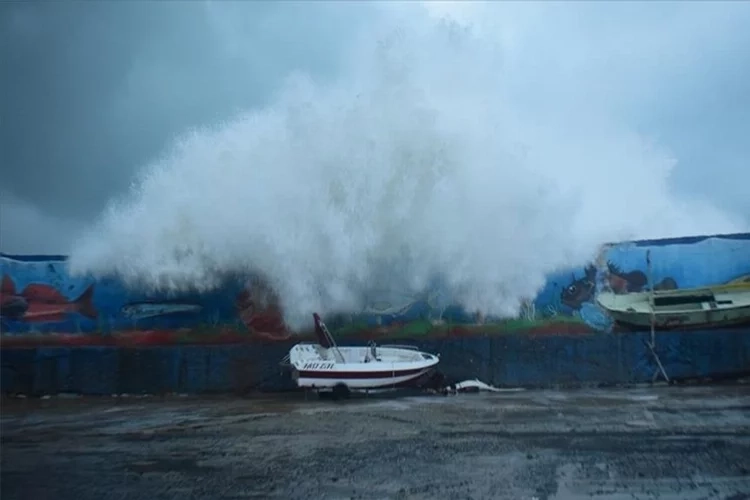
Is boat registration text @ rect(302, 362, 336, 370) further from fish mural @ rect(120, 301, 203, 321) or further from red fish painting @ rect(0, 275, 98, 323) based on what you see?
red fish painting @ rect(0, 275, 98, 323)

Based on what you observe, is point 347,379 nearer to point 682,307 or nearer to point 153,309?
point 153,309

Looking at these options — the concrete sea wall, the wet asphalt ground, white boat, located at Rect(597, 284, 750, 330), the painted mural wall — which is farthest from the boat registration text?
white boat, located at Rect(597, 284, 750, 330)

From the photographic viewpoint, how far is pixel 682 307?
57.3 ft

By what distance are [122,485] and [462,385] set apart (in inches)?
415

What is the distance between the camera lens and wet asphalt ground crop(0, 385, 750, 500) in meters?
6.47

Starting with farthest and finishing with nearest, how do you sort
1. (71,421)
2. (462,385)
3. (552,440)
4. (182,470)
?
1. (462,385)
2. (71,421)
3. (552,440)
4. (182,470)

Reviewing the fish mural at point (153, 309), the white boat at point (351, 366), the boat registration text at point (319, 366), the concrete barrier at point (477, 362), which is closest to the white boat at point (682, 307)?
the concrete barrier at point (477, 362)

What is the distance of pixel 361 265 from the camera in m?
17.7

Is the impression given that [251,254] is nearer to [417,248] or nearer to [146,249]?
[146,249]

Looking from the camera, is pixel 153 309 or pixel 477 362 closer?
pixel 477 362

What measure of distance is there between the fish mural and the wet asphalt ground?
382 centimetres

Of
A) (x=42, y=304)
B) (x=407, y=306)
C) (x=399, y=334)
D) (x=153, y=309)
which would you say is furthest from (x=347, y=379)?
(x=42, y=304)

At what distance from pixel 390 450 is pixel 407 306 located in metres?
9.44

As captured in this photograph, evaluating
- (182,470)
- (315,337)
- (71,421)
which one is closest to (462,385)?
(315,337)
